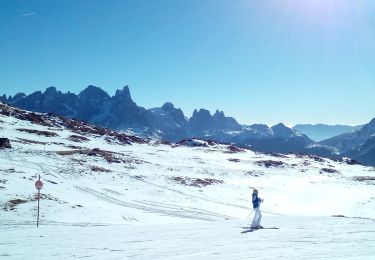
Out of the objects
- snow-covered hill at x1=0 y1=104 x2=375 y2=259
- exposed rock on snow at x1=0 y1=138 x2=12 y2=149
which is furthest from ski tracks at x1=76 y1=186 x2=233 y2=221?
exposed rock on snow at x1=0 y1=138 x2=12 y2=149

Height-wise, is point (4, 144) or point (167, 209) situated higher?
point (4, 144)

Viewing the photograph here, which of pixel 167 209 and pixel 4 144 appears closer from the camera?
pixel 167 209

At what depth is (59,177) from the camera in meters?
41.5

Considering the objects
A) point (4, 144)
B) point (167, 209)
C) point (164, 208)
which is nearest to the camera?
point (167, 209)

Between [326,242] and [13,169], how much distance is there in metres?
33.4

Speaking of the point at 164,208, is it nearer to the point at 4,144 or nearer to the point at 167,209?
the point at 167,209

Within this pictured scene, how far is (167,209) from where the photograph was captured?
31.8 m

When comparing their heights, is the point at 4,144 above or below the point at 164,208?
above

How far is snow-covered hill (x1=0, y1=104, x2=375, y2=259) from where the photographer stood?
16.1 metres

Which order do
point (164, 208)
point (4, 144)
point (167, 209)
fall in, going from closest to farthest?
point (167, 209) → point (164, 208) → point (4, 144)

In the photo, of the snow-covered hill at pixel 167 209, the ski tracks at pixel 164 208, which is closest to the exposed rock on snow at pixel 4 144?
the snow-covered hill at pixel 167 209

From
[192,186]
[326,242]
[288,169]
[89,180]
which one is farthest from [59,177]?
[288,169]

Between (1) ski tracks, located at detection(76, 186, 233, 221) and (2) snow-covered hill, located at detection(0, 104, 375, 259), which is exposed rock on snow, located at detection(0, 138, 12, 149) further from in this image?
(1) ski tracks, located at detection(76, 186, 233, 221)

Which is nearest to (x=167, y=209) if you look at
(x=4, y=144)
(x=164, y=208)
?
(x=164, y=208)
